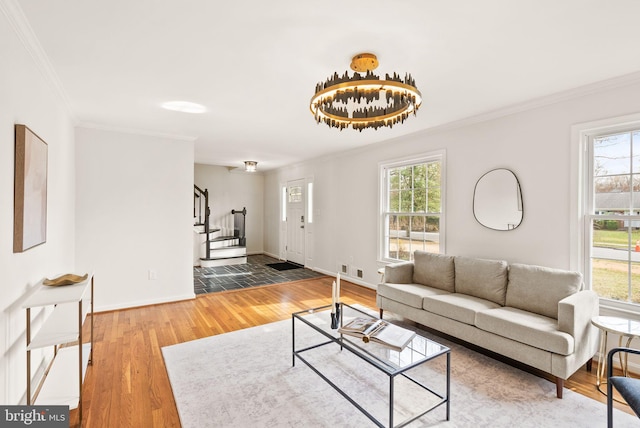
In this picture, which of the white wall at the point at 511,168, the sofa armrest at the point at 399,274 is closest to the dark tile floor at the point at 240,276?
the white wall at the point at 511,168

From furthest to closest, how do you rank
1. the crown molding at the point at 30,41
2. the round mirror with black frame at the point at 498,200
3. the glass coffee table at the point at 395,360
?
the round mirror with black frame at the point at 498,200
the glass coffee table at the point at 395,360
the crown molding at the point at 30,41

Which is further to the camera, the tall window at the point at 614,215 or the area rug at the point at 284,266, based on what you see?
the area rug at the point at 284,266

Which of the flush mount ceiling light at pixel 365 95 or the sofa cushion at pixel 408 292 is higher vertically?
the flush mount ceiling light at pixel 365 95

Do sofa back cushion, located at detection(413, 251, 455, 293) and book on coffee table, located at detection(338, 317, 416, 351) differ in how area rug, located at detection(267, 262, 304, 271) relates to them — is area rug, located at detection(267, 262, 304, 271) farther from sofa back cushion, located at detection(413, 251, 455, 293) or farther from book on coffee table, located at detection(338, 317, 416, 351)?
book on coffee table, located at detection(338, 317, 416, 351)

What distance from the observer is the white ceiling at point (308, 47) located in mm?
1720

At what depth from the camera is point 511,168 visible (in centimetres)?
332

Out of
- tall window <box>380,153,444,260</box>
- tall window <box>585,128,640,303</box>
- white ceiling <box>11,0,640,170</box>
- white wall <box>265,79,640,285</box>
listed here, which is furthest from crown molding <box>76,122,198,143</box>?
tall window <box>585,128,640,303</box>

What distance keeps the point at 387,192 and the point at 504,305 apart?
2431 mm

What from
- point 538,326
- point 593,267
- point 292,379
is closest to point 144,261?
point 292,379

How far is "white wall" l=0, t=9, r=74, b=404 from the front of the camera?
5.64 feet

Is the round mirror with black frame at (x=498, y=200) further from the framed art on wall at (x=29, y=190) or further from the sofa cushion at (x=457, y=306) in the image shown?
the framed art on wall at (x=29, y=190)

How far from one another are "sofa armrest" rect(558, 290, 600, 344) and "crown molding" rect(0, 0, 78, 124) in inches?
153

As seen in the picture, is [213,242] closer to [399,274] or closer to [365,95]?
[399,274]

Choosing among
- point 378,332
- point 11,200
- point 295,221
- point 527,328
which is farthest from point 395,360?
point 295,221
